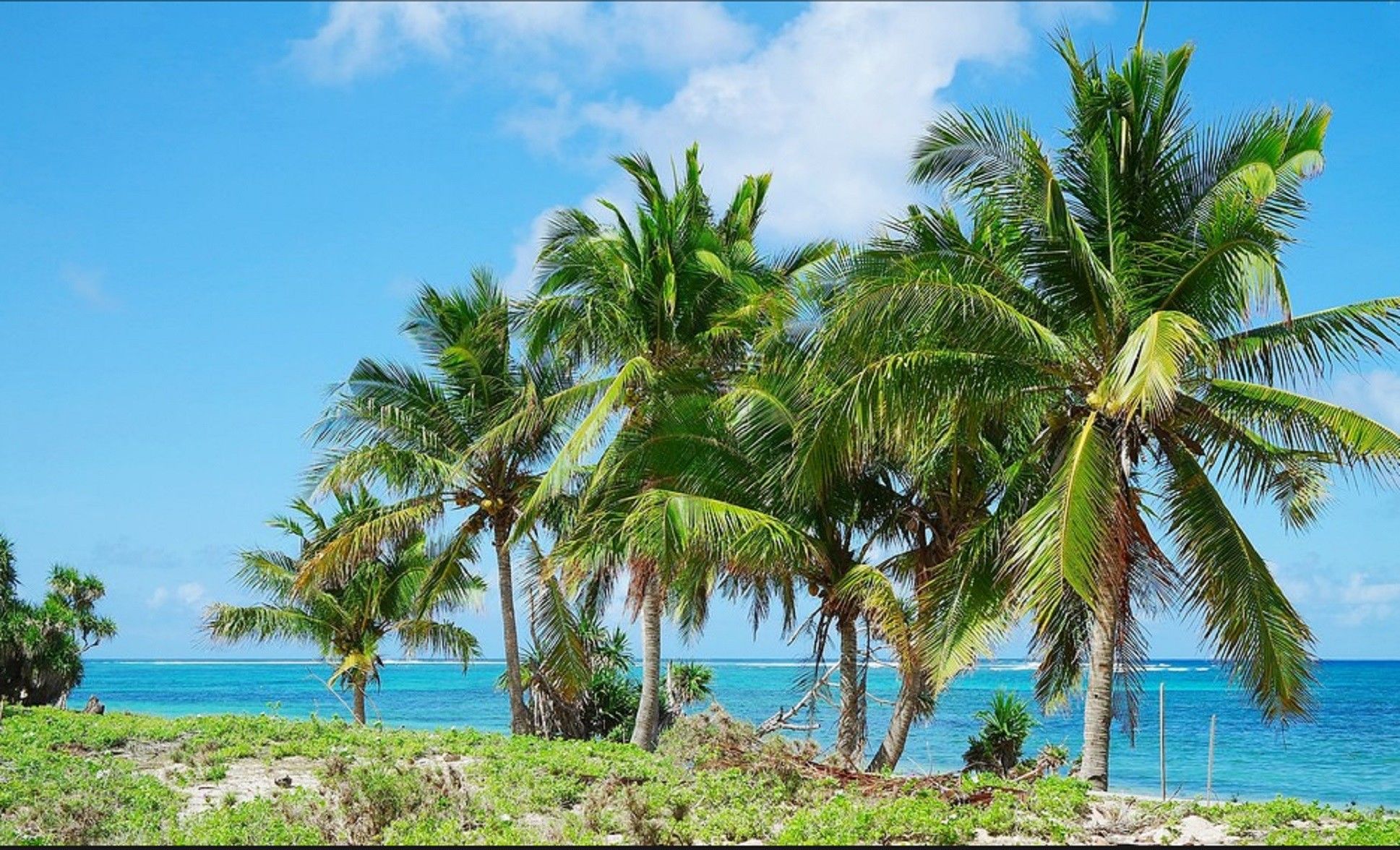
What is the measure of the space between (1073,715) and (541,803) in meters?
18.3

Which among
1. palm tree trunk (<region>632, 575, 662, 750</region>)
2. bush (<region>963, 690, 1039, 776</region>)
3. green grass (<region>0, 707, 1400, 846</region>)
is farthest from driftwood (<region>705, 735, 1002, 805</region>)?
bush (<region>963, 690, 1039, 776</region>)

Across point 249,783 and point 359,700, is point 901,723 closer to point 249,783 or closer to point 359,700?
point 249,783

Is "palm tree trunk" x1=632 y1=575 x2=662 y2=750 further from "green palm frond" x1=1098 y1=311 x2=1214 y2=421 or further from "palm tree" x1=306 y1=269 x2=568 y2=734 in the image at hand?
"green palm frond" x1=1098 y1=311 x2=1214 y2=421

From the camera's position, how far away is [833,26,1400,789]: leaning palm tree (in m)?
11.0

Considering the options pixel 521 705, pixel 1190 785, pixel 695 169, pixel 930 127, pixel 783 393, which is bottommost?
pixel 1190 785

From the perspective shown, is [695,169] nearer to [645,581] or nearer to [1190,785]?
[645,581]

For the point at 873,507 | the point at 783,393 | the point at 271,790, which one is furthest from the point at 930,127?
the point at 271,790

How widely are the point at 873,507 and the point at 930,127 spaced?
5220mm

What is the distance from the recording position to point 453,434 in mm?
20656

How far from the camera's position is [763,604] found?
17859mm

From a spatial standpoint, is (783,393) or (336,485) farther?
(336,485)

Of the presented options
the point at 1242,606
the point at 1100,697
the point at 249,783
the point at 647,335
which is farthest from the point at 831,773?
the point at 647,335

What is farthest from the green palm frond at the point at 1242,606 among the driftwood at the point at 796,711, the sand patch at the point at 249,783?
the sand patch at the point at 249,783

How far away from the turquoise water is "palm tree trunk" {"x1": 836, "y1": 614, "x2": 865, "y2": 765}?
0.72 metres
